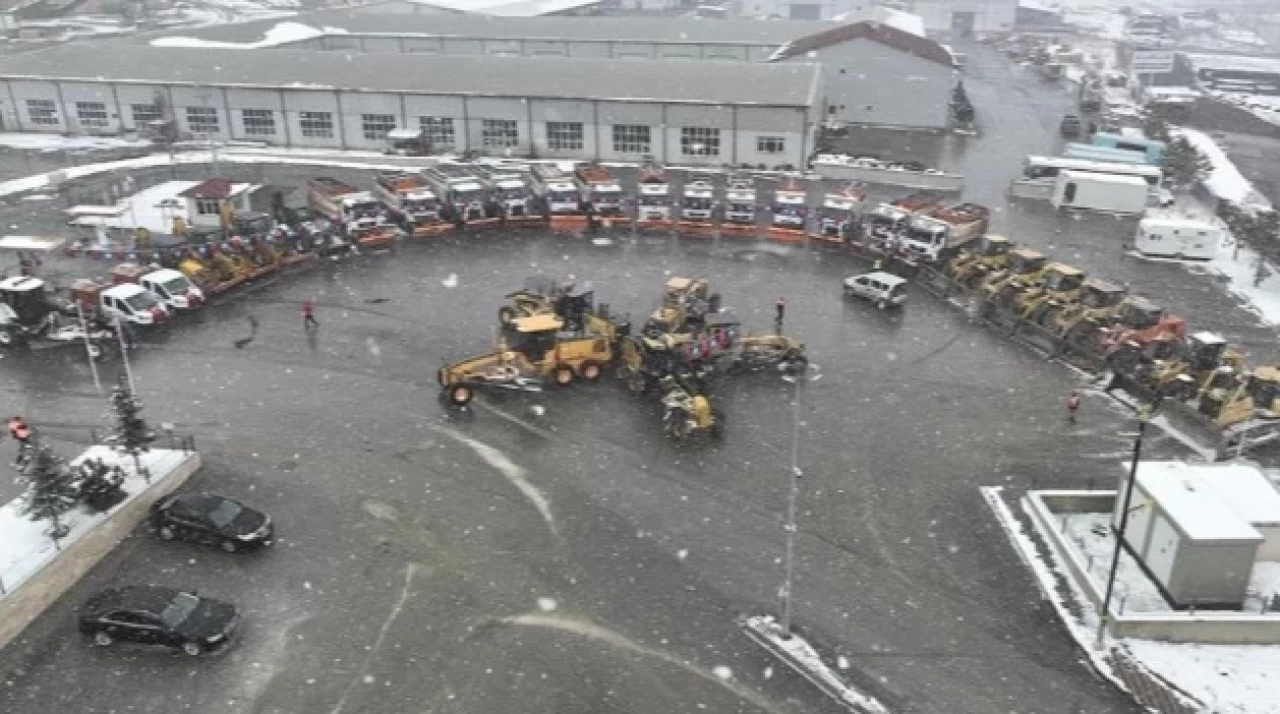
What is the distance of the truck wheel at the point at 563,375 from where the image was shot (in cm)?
2798

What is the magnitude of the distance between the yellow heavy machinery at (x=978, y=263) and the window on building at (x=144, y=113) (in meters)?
45.3

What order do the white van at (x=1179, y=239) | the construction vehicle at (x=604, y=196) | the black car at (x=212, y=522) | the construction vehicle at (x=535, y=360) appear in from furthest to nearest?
the construction vehicle at (x=604, y=196) < the white van at (x=1179, y=239) < the construction vehicle at (x=535, y=360) < the black car at (x=212, y=522)

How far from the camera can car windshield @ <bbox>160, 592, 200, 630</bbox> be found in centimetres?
1736

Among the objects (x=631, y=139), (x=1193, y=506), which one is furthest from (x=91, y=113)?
(x=1193, y=506)

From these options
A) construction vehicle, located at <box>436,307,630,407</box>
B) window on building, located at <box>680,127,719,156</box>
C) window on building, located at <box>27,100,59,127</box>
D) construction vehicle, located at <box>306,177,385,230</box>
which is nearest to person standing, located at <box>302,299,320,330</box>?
construction vehicle, located at <box>436,307,630,407</box>

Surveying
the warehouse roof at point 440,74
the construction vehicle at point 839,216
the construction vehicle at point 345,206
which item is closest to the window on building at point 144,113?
the warehouse roof at point 440,74

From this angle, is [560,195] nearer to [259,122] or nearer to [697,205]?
[697,205]

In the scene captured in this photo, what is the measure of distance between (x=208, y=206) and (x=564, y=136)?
19.6 metres

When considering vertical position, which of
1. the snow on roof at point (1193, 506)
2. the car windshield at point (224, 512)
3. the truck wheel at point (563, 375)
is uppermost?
the snow on roof at point (1193, 506)

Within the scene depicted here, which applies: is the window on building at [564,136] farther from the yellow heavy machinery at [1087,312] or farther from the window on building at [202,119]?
the yellow heavy machinery at [1087,312]

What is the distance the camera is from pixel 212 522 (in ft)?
66.5

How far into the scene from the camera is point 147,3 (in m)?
125

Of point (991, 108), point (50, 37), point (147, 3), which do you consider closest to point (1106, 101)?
point (991, 108)

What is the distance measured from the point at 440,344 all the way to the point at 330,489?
8.55 metres
